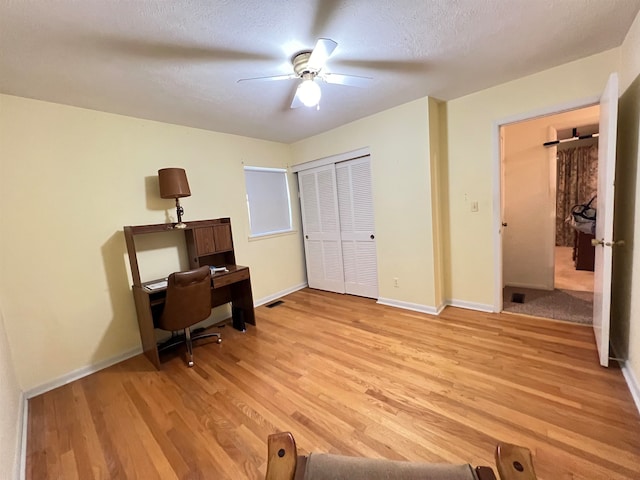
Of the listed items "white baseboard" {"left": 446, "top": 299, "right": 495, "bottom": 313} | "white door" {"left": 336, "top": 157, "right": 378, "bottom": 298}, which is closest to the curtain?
"white baseboard" {"left": 446, "top": 299, "right": 495, "bottom": 313}

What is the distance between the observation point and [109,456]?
5.15ft

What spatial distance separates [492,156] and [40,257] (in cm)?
425

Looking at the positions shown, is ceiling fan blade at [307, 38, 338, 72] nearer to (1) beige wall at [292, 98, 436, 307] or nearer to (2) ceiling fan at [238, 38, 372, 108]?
(2) ceiling fan at [238, 38, 372, 108]

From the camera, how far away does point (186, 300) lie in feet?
7.87

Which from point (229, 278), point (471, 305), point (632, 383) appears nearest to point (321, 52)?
point (229, 278)

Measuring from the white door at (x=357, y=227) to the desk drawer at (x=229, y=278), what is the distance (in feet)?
5.10

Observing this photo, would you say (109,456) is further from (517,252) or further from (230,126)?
(517,252)

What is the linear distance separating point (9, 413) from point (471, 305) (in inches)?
155

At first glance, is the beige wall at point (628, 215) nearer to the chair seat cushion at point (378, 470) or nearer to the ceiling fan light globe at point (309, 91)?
the chair seat cushion at point (378, 470)

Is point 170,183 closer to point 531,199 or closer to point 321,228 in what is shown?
point 321,228

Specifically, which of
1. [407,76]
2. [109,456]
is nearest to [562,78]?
[407,76]

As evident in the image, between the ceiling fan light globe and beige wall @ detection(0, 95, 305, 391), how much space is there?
1.81m

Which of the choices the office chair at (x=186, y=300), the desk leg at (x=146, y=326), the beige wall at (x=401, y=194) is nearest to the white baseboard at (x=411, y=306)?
the beige wall at (x=401, y=194)

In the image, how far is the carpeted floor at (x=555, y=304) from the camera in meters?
2.74
